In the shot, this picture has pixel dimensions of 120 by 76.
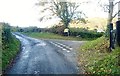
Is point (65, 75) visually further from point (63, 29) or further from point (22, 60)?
point (63, 29)

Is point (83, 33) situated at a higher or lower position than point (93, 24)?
lower

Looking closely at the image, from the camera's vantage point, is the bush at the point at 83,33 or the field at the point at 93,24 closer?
the bush at the point at 83,33

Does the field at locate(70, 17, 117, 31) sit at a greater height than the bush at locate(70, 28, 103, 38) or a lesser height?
greater

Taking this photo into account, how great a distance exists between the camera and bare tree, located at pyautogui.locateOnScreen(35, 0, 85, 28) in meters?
48.5

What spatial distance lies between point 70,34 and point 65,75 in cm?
3454

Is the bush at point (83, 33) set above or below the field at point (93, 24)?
below

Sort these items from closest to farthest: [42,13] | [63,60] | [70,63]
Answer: [70,63]
[63,60]
[42,13]

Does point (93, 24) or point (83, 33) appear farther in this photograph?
point (93, 24)

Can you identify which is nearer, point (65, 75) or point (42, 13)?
point (65, 75)

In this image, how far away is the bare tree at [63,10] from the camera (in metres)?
48.5

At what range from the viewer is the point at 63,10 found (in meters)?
48.4

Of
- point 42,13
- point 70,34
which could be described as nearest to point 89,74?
point 70,34

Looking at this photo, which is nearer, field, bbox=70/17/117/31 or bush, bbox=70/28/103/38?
bush, bbox=70/28/103/38

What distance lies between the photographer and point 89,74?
41.0 ft
